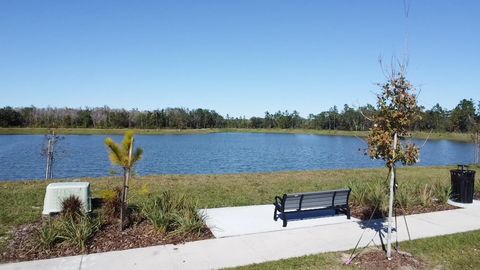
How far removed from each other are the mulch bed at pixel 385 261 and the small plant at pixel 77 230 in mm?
4601

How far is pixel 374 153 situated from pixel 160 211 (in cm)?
423

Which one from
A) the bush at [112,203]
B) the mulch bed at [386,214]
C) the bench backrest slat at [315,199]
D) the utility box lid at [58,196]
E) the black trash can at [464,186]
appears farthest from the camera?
the black trash can at [464,186]

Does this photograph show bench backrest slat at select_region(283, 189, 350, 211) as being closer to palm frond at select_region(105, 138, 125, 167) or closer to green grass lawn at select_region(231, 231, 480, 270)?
green grass lawn at select_region(231, 231, 480, 270)

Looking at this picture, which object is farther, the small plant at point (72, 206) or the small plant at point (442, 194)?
the small plant at point (442, 194)

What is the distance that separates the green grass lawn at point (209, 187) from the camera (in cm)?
904

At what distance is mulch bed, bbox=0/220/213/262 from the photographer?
619cm

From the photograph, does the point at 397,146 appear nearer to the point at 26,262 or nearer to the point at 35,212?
the point at 26,262

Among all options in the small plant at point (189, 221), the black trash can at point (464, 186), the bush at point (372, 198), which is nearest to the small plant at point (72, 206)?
the small plant at point (189, 221)

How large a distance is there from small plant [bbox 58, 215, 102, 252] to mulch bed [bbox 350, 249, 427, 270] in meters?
4.60

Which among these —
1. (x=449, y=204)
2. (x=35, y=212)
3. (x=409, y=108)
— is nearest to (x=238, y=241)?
(x=409, y=108)

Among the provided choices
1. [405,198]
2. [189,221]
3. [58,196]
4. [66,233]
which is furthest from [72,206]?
[405,198]

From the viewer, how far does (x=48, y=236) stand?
6398 millimetres

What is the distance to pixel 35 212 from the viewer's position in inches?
343

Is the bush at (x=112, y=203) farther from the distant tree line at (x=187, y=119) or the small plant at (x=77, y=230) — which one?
the distant tree line at (x=187, y=119)
